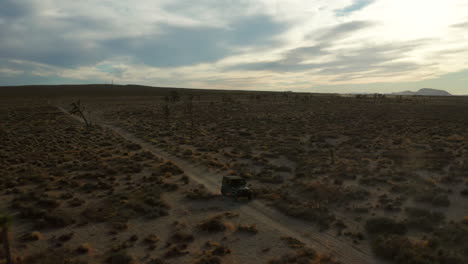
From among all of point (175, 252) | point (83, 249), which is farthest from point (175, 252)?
point (83, 249)

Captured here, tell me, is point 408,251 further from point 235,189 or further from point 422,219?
point 235,189

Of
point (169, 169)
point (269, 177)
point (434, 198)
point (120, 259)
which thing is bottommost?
point (120, 259)

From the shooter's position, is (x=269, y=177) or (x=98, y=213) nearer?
(x=98, y=213)

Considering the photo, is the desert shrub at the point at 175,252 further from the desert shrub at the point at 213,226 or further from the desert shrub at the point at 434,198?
the desert shrub at the point at 434,198

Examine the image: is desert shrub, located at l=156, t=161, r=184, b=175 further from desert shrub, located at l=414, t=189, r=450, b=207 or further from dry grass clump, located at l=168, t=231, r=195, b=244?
desert shrub, located at l=414, t=189, r=450, b=207

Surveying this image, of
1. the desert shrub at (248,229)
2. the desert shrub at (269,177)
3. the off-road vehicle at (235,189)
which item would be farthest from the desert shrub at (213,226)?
the desert shrub at (269,177)

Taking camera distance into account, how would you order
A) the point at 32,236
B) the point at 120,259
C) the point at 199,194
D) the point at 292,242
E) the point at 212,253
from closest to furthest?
1. the point at 120,259
2. the point at 212,253
3. the point at 292,242
4. the point at 32,236
5. the point at 199,194

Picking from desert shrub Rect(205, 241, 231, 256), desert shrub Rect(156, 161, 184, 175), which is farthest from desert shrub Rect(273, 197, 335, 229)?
desert shrub Rect(156, 161, 184, 175)

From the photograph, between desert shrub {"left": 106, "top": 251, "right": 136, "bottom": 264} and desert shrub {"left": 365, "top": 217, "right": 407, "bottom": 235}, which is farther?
desert shrub {"left": 365, "top": 217, "right": 407, "bottom": 235}
